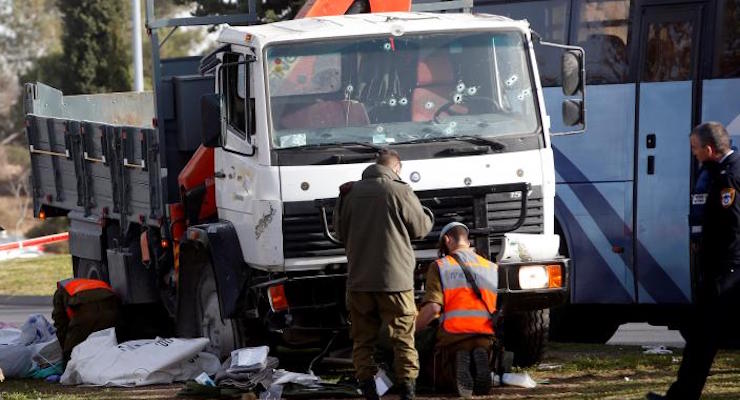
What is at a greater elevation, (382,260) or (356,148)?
(356,148)

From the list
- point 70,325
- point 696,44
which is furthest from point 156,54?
point 696,44

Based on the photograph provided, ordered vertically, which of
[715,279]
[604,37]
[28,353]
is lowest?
[28,353]

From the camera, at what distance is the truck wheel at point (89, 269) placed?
15.0 m

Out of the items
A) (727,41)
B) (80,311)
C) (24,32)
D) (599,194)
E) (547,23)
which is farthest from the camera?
(24,32)

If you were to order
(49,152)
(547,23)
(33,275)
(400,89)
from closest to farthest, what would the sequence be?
(400,89) < (547,23) < (49,152) < (33,275)

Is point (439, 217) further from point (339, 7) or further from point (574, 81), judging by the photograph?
point (339, 7)

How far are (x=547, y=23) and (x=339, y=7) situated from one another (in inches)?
101

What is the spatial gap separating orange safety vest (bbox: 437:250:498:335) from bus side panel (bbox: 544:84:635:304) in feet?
12.2

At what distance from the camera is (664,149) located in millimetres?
13797

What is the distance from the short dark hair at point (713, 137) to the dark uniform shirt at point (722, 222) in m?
0.13

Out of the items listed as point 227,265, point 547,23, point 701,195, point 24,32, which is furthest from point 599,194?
point 24,32

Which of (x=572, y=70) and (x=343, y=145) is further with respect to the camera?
(x=572, y=70)

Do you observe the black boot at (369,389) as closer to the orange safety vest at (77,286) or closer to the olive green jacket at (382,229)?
Answer: the olive green jacket at (382,229)

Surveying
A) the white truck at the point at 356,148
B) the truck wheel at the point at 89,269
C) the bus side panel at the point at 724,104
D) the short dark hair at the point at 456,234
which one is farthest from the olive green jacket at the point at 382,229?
the truck wheel at the point at 89,269
